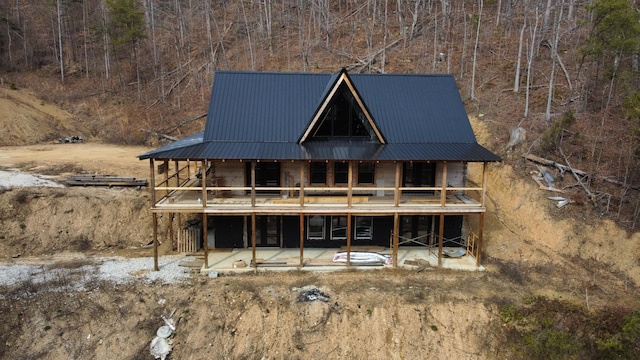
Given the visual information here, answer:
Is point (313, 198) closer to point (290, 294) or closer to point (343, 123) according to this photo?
point (343, 123)

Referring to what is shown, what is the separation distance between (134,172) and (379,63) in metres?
28.2

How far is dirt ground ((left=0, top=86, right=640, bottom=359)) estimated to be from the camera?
47.7ft

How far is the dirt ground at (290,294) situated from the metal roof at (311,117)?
17.8 feet

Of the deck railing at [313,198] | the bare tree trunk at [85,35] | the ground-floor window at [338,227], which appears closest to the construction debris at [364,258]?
the ground-floor window at [338,227]

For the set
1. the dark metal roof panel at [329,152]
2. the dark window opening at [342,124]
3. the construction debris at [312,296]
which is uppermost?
the dark window opening at [342,124]

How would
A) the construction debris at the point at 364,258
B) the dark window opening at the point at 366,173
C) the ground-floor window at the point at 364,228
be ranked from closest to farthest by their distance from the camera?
the construction debris at the point at 364,258
the dark window opening at the point at 366,173
the ground-floor window at the point at 364,228

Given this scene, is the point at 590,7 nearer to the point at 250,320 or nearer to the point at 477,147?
the point at 477,147

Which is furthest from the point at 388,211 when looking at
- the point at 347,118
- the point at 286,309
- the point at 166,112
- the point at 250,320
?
the point at 166,112

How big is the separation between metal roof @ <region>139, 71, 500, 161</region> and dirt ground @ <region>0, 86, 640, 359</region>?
213 inches

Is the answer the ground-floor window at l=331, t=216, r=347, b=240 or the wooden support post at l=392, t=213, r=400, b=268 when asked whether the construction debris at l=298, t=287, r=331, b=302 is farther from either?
the ground-floor window at l=331, t=216, r=347, b=240

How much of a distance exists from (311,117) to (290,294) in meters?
8.20

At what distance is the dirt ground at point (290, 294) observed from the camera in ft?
47.7

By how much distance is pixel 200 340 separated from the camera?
14.7 meters

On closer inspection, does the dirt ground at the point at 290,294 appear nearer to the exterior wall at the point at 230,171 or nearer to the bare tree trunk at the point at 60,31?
the exterior wall at the point at 230,171
